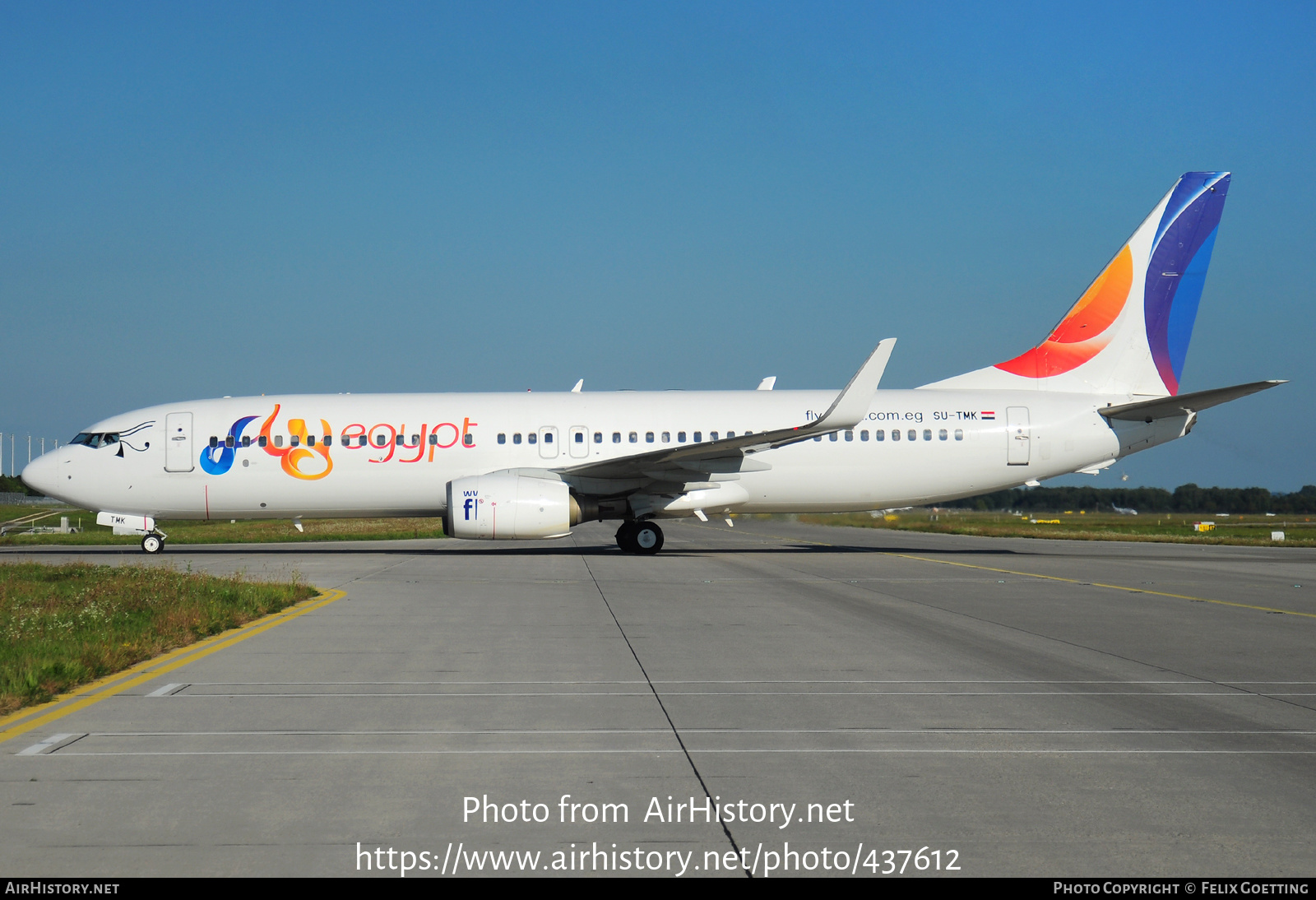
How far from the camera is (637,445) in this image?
2512 cm

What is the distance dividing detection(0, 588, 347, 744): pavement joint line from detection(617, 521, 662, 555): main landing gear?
473 inches

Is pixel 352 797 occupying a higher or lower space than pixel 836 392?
lower

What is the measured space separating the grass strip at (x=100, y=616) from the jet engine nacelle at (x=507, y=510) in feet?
18.9

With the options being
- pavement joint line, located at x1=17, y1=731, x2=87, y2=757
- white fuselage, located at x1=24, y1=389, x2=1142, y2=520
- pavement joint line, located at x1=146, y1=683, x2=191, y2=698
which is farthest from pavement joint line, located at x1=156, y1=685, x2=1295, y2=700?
white fuselage, located at x1=24, y1=389, x2=1142, y2=520

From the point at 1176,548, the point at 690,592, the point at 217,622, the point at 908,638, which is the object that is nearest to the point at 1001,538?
the point at 1176,548

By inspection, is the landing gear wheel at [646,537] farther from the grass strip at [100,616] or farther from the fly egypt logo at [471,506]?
the grass strip at [100,616]

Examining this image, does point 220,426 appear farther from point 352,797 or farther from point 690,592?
point 352,797

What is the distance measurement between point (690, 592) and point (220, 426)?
14522mm

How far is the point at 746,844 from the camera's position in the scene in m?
4.30

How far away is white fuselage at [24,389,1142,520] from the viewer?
2486cm

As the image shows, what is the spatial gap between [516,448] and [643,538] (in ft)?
12.0

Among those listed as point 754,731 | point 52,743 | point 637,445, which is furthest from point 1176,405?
point 52,743

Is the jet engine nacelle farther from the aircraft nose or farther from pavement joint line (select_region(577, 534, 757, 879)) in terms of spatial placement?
the aircraft nose

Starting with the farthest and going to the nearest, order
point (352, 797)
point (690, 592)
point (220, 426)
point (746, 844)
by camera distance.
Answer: point (220, 426)
point (690, 592)
point (352, 797)
point (746, 844)
